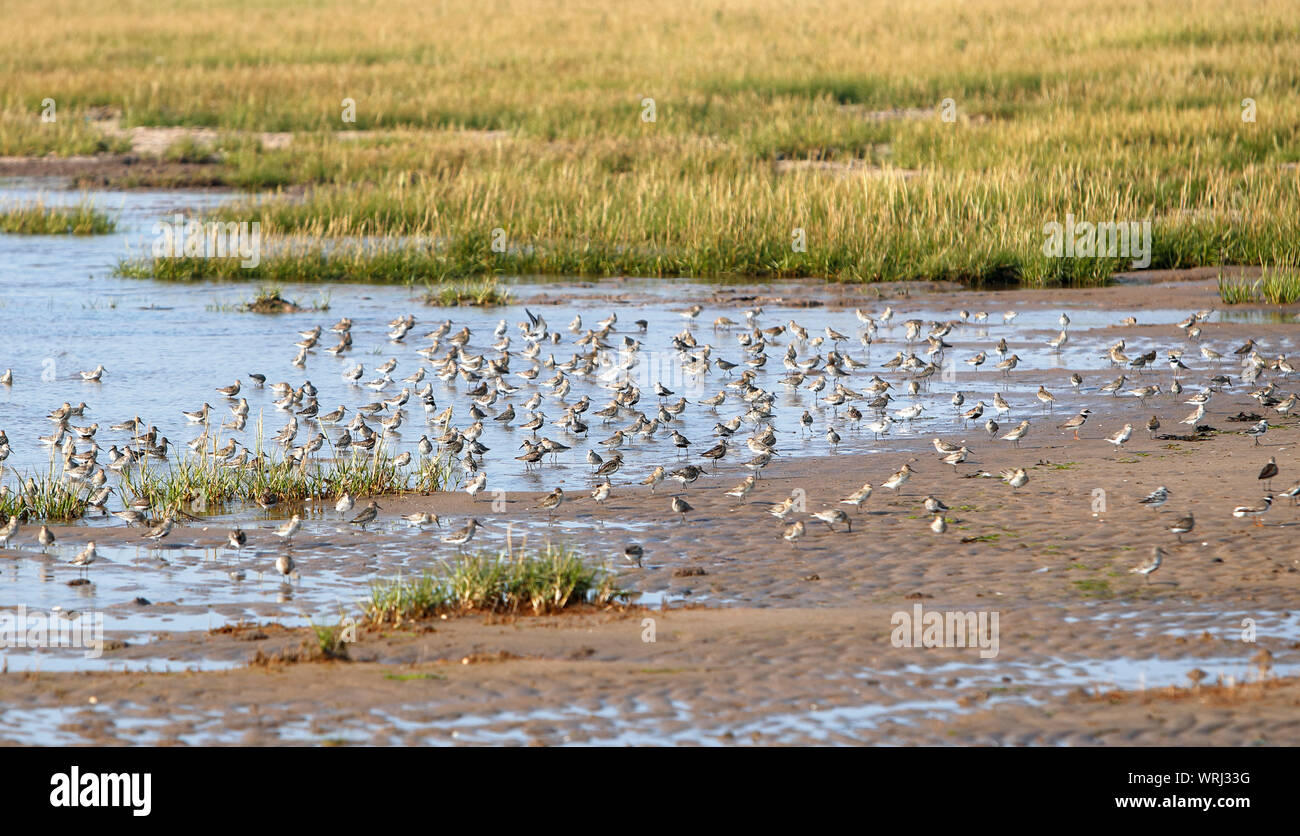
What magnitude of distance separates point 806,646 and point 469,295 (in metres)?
14.8

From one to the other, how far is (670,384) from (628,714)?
33.9 feet

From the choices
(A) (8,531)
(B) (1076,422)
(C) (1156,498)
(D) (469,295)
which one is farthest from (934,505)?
(D) (469,295)

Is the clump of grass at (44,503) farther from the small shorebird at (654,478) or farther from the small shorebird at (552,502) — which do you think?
the small shorebird at (654,478)

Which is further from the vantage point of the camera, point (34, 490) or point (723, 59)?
point (723, 59)

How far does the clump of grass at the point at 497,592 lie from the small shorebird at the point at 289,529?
→ 1567 millimetres

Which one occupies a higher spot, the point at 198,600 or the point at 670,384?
the point at 670,384

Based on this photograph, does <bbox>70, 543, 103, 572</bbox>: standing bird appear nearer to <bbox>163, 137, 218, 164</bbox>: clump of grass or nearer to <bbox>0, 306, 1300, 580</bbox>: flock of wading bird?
<bbox>0, 306, 1300, 580</bbox>: flock of wading bird

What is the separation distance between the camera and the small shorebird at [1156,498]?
37.9 ft

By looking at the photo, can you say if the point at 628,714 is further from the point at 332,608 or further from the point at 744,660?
the point at 332,608

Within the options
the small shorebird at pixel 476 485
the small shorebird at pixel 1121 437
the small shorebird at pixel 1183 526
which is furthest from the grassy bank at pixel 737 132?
the small shorebird at pixel 1183 526

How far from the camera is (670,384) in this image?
58.4ft

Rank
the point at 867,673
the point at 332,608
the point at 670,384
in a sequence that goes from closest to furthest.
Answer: the point at 867,673 → the point at 332,608 → the point at 670,384

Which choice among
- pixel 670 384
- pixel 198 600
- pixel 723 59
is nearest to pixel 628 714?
pixel 198 600

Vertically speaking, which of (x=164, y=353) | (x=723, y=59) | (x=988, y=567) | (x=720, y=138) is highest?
(x=723, y=59)
